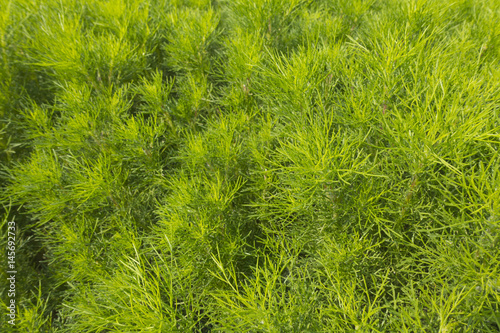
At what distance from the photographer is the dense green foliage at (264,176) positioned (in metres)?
0.59

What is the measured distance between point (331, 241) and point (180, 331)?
41 cm

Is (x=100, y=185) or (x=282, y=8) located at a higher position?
(x=282, y=8)

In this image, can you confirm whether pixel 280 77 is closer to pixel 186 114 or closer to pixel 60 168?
pixel 186 114

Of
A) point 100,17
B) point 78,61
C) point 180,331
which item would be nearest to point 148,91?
point 78,61

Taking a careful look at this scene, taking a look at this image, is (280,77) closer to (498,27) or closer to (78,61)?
(78,61)

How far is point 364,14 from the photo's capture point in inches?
45.2

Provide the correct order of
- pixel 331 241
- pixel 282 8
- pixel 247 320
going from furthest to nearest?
pixel 282 8 → pixel 331 241 → pixel 247 320

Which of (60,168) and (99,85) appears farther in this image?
(99,85)

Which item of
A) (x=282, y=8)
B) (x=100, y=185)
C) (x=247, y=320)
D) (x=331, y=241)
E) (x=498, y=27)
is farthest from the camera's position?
(x=282, y=8)

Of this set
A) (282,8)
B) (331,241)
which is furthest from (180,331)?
(282,8)

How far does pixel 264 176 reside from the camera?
86 centimetres

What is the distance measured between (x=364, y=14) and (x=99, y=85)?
1086mm

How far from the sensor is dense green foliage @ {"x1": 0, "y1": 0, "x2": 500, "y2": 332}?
592 millimetres

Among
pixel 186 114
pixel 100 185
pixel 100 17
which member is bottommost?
pixel 100 185
